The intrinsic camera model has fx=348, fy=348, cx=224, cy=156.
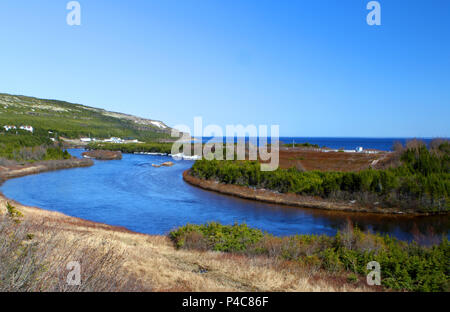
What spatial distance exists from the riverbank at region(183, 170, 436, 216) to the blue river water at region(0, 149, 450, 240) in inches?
47.1

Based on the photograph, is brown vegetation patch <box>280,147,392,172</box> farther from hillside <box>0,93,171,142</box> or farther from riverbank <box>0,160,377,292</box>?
hillside <box>0,93,171,142</box>

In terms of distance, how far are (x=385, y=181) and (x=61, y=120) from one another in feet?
459

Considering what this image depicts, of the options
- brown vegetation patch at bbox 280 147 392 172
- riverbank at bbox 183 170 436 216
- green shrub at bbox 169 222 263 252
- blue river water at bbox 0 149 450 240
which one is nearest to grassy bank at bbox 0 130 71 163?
blue river water at bbox 0 149 450 240

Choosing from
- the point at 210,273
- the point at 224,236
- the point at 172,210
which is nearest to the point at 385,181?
the point at 172,210

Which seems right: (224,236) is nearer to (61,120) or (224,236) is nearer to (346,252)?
(346,252)

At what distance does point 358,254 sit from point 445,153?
3154 centimetres

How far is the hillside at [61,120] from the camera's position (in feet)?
392

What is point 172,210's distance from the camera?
89.7 ft

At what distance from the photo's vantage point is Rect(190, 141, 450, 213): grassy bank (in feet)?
92.9

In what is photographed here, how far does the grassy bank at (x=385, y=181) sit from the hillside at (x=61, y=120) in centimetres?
9091

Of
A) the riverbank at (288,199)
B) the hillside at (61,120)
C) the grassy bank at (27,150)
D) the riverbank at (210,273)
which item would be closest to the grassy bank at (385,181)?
the riverbank at (288,199)

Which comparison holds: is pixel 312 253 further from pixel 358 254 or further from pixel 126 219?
pixel 126 219

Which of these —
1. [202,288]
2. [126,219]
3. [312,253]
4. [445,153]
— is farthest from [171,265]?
[445,153]

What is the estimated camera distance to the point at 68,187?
37.8 m
